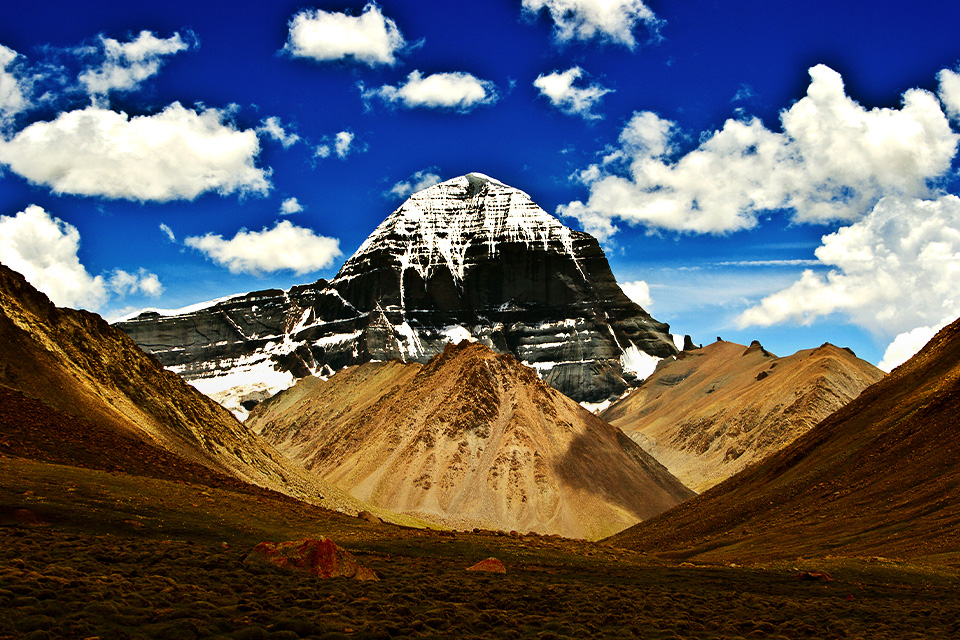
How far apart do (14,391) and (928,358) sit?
87.7m

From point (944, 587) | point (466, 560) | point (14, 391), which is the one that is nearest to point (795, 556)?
point (944, 587)

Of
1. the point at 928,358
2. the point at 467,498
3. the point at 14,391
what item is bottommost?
the point at 467,498

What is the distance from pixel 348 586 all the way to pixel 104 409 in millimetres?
46950

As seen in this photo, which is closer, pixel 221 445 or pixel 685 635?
pixel 685 635

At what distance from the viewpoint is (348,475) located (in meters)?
138

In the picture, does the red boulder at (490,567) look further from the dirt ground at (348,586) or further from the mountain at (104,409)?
the mountain at (104,409)

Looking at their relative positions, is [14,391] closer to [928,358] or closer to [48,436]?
[48,436]

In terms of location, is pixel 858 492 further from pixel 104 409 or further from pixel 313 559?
pixel 104 409

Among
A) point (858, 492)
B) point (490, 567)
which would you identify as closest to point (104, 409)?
point (490, 567)

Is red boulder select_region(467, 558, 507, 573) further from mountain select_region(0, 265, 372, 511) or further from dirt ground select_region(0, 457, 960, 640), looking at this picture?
mountain select_region(0, 265, 372, 511)

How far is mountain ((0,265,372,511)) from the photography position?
174ft

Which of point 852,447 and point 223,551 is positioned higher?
point 852,447

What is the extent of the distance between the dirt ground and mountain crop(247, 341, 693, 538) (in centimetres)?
7627

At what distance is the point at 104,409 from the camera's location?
67062 millimetres
